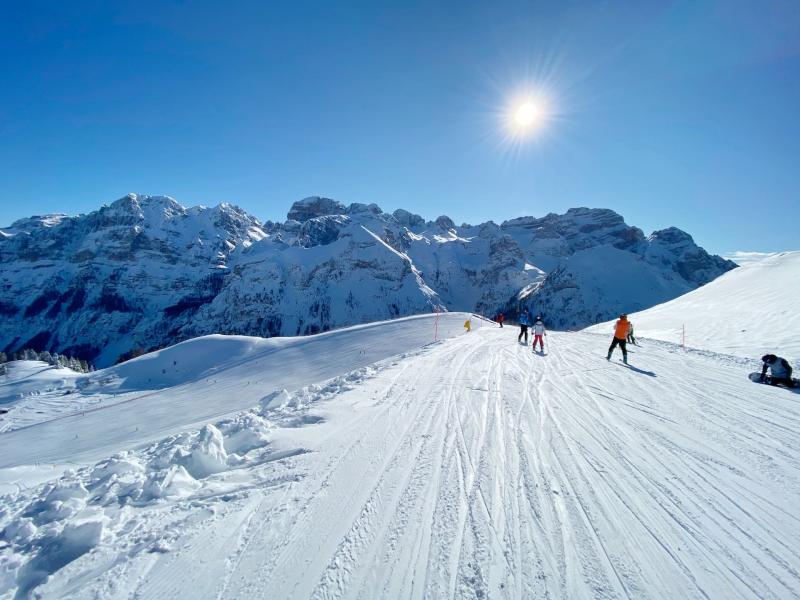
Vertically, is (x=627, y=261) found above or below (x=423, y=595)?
above

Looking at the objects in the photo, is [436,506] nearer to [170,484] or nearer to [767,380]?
[170,484]

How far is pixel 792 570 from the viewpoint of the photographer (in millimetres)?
3191

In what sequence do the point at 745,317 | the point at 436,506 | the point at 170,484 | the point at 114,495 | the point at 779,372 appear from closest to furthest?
the point at 436,506 < the point at 114,495 < the point at 170,484 < the point at 779,372 < the point at 745,317

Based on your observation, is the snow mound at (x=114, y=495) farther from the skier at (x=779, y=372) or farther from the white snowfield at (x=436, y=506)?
the skier at (x=779, y=372)

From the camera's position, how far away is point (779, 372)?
32.2ft

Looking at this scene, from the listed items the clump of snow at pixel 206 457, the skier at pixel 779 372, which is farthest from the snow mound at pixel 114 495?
the skier at pixel 779 372

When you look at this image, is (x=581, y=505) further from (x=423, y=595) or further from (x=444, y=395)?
(x=444, y=395)

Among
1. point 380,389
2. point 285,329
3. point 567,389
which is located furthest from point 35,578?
point 285,329

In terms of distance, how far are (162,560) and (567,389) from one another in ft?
29.2

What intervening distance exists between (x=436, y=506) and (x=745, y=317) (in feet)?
90.4

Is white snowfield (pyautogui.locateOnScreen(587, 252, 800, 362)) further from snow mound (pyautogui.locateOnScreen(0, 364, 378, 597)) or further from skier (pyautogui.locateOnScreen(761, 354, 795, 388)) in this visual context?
snow mound (pyautogui.locateOnScreen(0, 364, 378, 597))

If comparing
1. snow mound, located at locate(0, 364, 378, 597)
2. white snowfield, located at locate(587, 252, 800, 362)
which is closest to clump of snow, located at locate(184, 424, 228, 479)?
snow mound, located at locate(0, 364, 378, 597)

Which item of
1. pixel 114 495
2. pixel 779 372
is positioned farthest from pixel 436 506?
pixel 779 372

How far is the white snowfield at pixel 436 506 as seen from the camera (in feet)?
10.1
